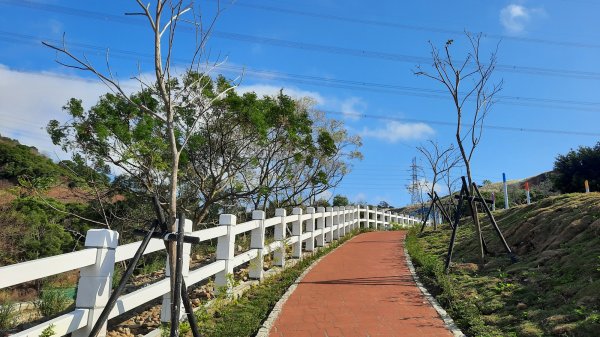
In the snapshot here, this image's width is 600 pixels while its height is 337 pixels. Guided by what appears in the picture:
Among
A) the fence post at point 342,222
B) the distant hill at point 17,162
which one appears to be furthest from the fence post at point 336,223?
the distant hill at point 17,162

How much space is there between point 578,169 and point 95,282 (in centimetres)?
2962

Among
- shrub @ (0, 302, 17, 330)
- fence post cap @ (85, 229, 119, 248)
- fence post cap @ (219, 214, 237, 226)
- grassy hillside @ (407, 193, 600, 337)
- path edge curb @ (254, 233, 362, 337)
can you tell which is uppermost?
fence post cap @ (219, 214, 237, 226)

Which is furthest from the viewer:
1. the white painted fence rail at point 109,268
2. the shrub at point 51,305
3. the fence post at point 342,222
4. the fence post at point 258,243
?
the fence post at point 342,222

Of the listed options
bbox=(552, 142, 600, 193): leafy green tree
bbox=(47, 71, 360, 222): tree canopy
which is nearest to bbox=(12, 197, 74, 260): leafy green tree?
bbox=(47, 71, 360, 222): tree canopy

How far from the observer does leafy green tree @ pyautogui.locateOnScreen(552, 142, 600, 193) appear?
86.5ft

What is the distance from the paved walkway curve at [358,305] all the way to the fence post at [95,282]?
2.11 m

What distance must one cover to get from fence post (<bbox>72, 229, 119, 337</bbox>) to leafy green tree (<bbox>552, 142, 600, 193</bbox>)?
28.2 metres

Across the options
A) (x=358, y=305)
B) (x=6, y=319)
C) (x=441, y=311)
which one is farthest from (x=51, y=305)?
(x=441, y=311)

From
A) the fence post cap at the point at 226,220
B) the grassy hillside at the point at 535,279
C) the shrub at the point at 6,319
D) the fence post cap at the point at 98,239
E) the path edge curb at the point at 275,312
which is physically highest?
the fence post cap at the point at 226,220

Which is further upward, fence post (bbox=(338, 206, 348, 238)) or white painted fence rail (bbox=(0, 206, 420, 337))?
fence post (bbox=(338, 206, 348, 238))

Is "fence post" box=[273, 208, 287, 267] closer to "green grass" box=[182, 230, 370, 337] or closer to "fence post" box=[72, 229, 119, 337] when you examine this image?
"green grass" box=[182, 230, 370, 337]

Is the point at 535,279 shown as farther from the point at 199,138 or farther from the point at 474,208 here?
the point at 199,138

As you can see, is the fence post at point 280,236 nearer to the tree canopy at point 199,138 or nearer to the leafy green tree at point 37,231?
the tree canopy at point 199,138

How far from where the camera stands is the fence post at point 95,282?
12.7 feet
